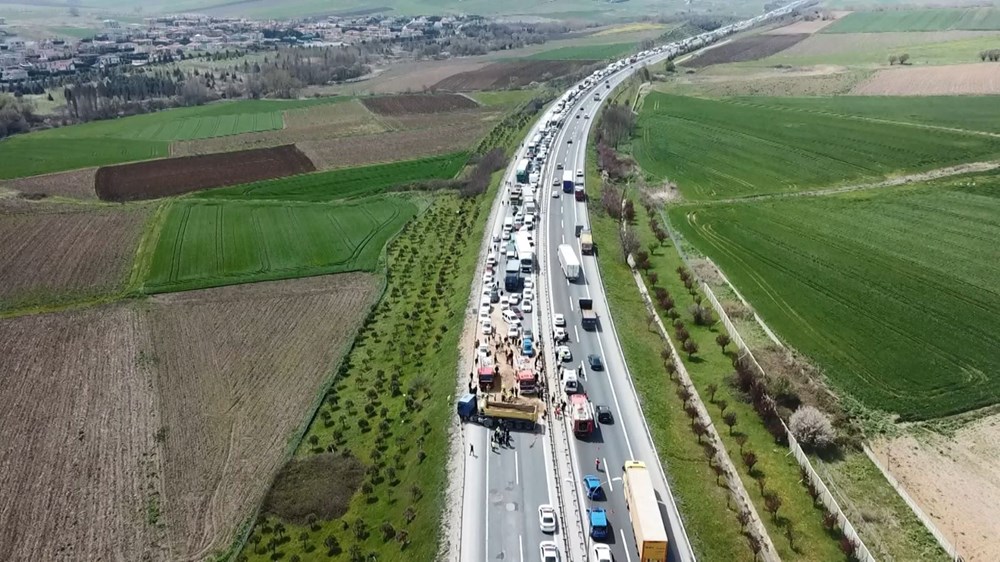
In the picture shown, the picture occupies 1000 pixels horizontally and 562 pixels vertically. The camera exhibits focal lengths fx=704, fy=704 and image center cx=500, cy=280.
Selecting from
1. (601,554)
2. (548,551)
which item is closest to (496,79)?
(548,551)

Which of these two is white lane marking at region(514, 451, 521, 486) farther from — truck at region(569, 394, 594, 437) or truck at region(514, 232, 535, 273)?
truck at region(514, 232, 535, 273)

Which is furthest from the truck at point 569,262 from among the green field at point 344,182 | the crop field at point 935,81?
the crop field at point 935,81

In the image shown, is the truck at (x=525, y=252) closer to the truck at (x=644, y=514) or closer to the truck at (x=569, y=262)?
the truck at (x=569, y=262)

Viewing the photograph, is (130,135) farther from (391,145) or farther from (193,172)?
(391,145)

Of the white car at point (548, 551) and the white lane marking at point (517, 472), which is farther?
the white lane marking at point (517, 472)

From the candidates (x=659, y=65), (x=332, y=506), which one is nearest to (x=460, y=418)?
(x=332, y=506)

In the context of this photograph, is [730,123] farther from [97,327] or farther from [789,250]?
[97,327]
